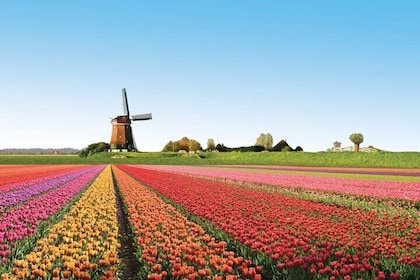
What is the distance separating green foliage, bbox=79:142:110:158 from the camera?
8971 centimetres

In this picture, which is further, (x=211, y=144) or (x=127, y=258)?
(x=211, y=144)

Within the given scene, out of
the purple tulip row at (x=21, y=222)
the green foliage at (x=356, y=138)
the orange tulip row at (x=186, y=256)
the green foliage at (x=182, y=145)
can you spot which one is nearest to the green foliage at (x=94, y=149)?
the green foliage at (x=182, y=145)

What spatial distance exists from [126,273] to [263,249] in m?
2.33

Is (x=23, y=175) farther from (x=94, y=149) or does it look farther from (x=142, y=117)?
(x=94, y=149)

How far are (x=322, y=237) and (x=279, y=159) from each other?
65939mm

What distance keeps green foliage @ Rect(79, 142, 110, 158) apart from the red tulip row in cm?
7833

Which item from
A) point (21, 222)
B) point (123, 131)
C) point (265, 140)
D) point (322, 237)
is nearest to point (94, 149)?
point (123, 131)

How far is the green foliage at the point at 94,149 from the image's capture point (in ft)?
A: 294

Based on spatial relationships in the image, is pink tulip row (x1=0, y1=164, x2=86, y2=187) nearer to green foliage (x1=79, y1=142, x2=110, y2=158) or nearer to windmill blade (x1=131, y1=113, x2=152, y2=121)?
windmill blade (x1=131, y1=113, x2=152, y2=121)

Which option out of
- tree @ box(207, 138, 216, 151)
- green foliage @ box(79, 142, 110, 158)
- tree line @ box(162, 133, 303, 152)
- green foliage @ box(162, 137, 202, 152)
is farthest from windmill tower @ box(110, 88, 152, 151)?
tree @ box(207, 138, 216, 151)

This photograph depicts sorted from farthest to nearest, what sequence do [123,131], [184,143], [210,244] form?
[184,143], [123,131], [210,244]

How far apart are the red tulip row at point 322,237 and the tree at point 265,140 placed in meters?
115

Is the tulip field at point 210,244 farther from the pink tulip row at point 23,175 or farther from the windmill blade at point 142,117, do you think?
the windmill blade at point 142,117

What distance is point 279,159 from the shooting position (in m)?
73.7
